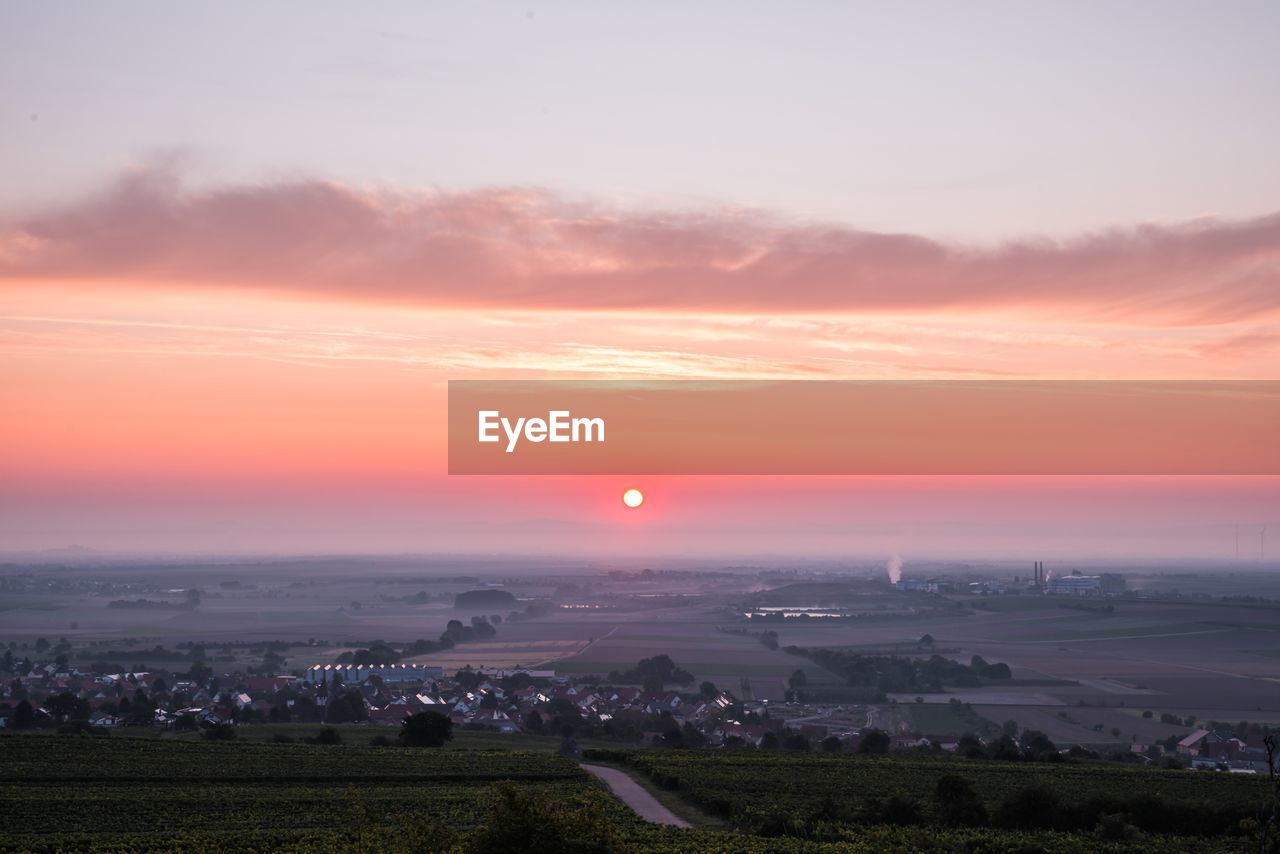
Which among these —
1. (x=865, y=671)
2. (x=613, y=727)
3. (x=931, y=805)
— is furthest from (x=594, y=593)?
(x=931, y=805)

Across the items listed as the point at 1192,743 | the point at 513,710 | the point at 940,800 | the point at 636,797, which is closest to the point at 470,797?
the point at 636,797

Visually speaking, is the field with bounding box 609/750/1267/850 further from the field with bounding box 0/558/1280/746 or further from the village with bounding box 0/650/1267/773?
the field with bounding box 0/558/1280/746

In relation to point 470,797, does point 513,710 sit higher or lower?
lower

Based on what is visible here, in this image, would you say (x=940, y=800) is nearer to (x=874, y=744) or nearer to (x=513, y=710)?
(x=874, y=744)

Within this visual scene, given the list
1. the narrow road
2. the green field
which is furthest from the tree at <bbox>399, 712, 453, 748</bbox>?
the narrow road

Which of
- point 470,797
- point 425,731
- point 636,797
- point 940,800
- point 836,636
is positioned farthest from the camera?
point 836,636

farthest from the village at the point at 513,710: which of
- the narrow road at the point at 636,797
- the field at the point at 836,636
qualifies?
the narrow road at the point at 636,797
